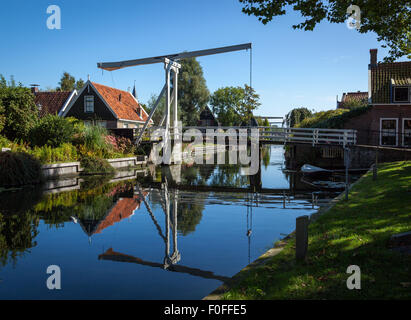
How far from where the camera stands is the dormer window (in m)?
24.2

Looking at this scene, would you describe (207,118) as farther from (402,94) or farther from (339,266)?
(339,266)

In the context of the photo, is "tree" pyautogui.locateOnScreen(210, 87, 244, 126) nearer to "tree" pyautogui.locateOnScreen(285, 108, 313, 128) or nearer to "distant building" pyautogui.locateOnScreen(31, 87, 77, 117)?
"tree" pyautogui.locateOnScreen(285, 108, 313, 128)

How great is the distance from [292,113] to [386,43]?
50464 millimetres

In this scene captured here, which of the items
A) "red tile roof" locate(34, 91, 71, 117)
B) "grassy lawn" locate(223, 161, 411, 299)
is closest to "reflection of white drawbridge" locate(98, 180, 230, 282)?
"grassy lawn" locate(223, 161, 411, 299)

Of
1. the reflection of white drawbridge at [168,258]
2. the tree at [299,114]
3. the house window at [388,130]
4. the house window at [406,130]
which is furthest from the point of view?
the tree at [299,114]

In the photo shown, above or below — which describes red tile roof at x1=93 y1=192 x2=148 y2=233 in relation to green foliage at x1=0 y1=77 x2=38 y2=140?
below

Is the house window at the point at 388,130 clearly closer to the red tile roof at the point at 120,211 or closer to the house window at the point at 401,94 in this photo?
the house window at the point at 401,94

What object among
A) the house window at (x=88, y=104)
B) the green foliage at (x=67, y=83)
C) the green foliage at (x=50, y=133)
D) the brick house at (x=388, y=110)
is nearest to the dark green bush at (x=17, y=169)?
the green foliage at (x=50, y=133)

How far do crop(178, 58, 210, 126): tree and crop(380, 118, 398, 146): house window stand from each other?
33.1 metres

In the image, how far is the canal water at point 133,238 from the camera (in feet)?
15.5

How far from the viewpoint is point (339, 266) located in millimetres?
4582

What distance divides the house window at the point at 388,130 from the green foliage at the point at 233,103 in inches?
1788
